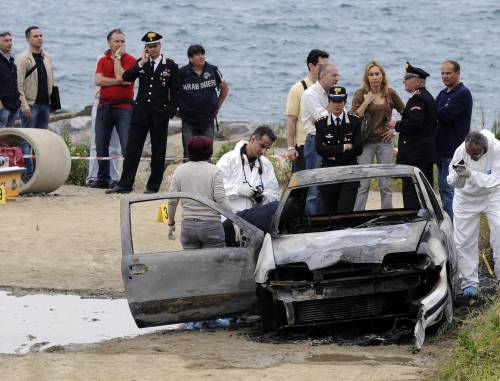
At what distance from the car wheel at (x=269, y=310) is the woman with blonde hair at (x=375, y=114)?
12.3ft

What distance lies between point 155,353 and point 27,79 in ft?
29.8

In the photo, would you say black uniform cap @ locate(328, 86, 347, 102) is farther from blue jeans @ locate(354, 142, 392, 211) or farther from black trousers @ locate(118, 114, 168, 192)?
black trousers @ locate(118, 114, 168, 192)

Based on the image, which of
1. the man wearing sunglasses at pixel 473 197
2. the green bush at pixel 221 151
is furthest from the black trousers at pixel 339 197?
the green bush at pixel 221 151

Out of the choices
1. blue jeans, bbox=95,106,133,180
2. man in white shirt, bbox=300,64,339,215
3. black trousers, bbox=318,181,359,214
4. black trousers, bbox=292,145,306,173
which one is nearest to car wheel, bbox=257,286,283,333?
black trousers, bbox=318,181,359,214

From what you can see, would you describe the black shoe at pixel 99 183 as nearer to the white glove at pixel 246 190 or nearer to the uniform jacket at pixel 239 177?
the uniform jacket at pixel 239 177

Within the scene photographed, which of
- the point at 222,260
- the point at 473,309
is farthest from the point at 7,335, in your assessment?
the point at 473,309

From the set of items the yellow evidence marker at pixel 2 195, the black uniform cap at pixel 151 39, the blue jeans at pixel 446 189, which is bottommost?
the yellow evidence marker at pixel 2 195

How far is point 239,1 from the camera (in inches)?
3091

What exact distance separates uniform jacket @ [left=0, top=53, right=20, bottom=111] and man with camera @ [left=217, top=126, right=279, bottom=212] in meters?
5.91

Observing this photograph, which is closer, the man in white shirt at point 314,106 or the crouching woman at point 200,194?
the crouching woman at point 200,194

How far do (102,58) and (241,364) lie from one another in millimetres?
9404

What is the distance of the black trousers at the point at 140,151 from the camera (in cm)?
1900

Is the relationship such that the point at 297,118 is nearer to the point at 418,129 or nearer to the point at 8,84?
the point at 418,129

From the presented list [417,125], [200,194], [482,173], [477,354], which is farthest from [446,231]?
[417,125]
